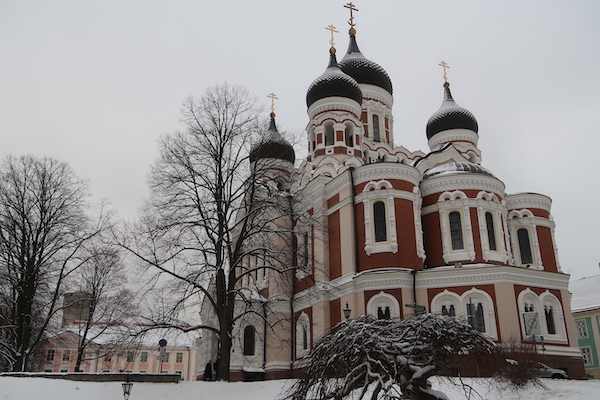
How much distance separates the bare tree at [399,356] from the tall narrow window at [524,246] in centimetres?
1961

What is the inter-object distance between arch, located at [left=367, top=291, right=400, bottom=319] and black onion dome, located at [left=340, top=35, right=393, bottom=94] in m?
16.8

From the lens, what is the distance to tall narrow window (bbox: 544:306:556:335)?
73.7 ft

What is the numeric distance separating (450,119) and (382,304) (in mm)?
17244

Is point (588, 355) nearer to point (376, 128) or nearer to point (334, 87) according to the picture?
point (376, 128)

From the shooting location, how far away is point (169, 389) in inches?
703

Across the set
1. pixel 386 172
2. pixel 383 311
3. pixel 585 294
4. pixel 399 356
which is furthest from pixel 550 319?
pixel 585 294

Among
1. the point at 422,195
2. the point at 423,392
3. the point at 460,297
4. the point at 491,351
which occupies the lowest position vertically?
the point at 423,392

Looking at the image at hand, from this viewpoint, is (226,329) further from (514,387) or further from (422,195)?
(422,195)

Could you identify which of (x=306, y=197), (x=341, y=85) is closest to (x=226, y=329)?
(x=306, y=197)

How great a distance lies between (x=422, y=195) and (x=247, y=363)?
11694 millimetres

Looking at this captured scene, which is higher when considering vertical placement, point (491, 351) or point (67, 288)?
point (67, 288)

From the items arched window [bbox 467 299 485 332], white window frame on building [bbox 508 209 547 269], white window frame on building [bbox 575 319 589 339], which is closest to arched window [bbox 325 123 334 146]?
white window frame on building [bbox 508 209 547 269]

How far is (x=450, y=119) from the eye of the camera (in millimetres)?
35562

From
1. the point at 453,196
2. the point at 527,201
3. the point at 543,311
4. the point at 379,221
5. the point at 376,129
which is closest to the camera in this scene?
the point at 543,311
